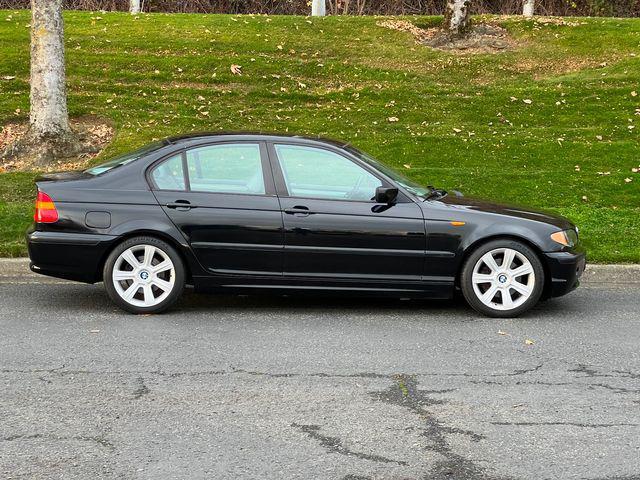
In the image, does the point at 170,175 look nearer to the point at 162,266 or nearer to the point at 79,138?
the point at 162,266

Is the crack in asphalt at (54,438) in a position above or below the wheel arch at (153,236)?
below

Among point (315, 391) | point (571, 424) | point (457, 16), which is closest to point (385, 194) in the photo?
point (315, 391)

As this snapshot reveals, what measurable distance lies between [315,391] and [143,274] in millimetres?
2357

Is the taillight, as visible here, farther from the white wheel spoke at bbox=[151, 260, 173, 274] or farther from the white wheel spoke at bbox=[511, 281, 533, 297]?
the white wheel spoke at bbox=[511, 281, 533, 297]

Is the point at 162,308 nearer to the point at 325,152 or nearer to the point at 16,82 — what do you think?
the point at 325,152

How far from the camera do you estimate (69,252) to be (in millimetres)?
7191

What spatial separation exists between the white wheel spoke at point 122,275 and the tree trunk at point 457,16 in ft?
45.1

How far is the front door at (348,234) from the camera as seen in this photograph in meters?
7.23

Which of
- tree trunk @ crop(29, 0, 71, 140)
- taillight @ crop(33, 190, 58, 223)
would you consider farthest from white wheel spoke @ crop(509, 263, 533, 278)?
tree trunk @ crop(29, 0, 71, 140)

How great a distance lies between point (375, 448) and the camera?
4.52 m

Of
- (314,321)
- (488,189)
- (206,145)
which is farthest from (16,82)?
(314,321)

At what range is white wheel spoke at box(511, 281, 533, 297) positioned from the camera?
7.37 metres

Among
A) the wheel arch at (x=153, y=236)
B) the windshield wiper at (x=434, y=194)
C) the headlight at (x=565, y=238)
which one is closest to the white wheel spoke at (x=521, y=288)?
the headlight at (x=565, y=238)

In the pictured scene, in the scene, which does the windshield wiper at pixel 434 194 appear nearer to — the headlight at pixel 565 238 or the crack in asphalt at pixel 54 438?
the headlight at pixel 565 238
